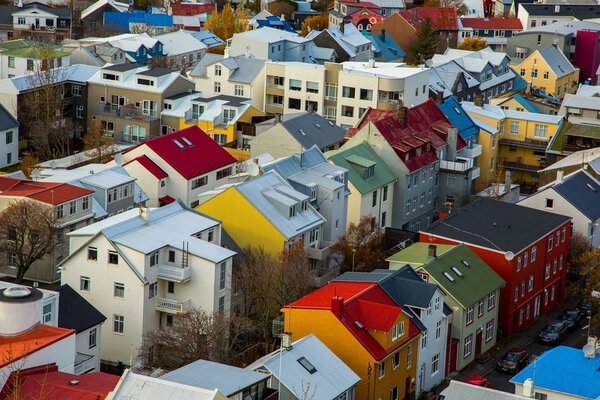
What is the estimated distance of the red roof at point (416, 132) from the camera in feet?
251

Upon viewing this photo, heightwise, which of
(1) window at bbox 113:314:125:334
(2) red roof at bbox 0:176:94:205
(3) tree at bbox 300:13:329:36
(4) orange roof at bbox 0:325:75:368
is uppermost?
(3) tree at bbox 300:13:329:36

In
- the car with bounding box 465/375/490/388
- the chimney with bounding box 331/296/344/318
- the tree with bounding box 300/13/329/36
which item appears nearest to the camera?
the chimney with bounding box 331/296/344/318

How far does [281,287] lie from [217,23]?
78.1 m

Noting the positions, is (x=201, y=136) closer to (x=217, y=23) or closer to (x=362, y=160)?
(x=362, y=160)

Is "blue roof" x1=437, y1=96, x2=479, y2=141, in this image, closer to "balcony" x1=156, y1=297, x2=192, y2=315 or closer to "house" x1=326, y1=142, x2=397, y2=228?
"house" x1=326, y1=142, x2=397, y2=228

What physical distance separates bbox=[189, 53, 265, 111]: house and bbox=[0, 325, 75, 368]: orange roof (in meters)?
50.5

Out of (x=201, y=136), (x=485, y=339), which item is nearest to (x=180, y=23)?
(x=201, y=136)

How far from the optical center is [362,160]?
73812 mm

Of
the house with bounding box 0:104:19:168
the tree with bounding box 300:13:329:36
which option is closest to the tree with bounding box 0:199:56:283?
the house with bounding box 0:104:19:168

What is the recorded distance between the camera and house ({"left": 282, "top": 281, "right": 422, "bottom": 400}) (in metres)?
52.4

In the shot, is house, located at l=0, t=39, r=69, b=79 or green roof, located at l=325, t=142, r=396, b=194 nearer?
green roof, located at l=325, t=142, r=396, b=194

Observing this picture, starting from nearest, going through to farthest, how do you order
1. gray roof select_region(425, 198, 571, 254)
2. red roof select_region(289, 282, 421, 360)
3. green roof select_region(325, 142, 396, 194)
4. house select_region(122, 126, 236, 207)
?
red roof select_region(289, 282, 421, 360) → gray roof select_region(425, 198, 571, 254) → house select_region(122, 126, 236, 207) → green roof select_region(325, 142, 396, 194)

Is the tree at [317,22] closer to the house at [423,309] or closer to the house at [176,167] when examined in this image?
the house at [176,167]

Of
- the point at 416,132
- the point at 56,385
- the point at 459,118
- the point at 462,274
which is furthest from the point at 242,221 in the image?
the point at 459,118
